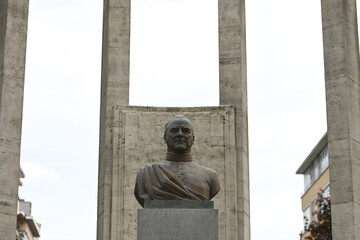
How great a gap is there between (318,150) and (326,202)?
151 feet

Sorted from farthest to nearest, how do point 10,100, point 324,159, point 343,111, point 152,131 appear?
point 324,159
point 152,131
point 343,111
point 10,100

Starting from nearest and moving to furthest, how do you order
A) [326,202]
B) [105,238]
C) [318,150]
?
[105,238]
[326,202]
[318,150]

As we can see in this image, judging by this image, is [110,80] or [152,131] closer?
[152,131]

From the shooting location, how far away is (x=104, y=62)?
28.1 meters

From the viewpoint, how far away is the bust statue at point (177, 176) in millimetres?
17531

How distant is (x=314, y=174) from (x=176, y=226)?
7674 cm

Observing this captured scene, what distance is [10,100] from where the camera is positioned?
26594mm

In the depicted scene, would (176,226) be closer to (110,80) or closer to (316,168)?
(110,80)

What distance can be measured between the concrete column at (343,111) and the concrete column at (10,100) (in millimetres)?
8361

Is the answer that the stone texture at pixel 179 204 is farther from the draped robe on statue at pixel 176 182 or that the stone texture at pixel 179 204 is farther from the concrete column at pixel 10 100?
the concrete column at pixel 10 100

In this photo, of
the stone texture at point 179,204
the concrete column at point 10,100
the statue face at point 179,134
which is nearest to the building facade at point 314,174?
the concrete column at point 10,100

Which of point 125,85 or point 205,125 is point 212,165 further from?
point 125,85

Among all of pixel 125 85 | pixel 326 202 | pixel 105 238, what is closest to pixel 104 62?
pixel 125 85

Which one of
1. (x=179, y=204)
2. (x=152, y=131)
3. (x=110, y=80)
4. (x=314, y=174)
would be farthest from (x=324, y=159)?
(x=179, y=204)
